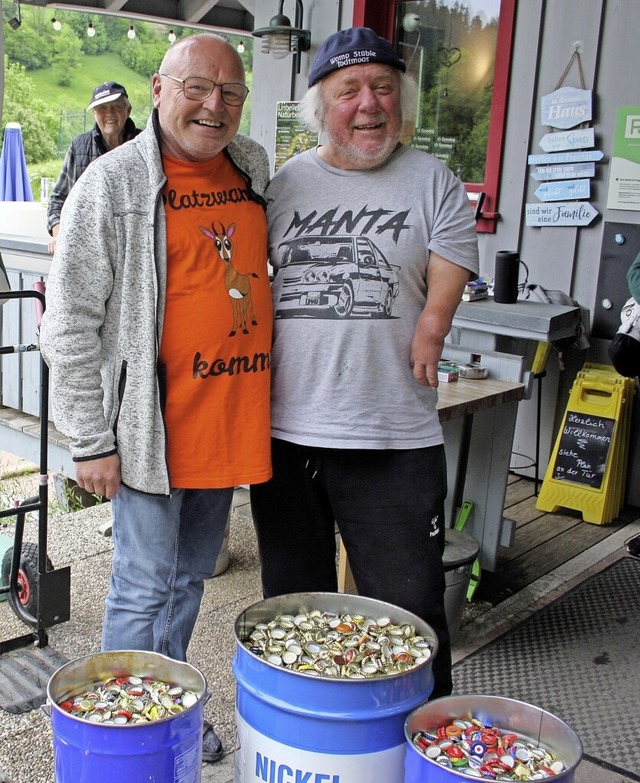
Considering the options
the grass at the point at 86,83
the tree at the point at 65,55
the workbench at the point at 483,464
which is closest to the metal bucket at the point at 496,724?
the workbench at the point at 483,464

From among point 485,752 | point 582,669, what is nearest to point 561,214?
point 582,669

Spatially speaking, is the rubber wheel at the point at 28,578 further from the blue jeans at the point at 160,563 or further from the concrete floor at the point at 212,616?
the blue jeans at the point at 160,563

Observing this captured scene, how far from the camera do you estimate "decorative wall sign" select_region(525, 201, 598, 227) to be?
15.8ft

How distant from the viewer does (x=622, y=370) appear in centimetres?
433

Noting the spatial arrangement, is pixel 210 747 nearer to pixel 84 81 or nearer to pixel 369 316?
pixel 369 316

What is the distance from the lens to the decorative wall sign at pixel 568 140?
15.6 ft

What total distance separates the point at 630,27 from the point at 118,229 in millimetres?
3642

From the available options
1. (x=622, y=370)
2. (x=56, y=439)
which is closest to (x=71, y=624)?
(x=56, y=439)

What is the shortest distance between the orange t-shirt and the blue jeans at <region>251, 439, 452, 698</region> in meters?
0.15

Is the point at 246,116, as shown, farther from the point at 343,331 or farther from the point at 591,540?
the point at 343,331

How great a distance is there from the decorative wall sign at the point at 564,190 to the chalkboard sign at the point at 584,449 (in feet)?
3.91

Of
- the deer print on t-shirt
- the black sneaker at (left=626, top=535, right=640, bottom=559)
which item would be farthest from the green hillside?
the deer print on t-shirt

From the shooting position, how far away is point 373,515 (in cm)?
223

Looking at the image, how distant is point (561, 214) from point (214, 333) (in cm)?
340
